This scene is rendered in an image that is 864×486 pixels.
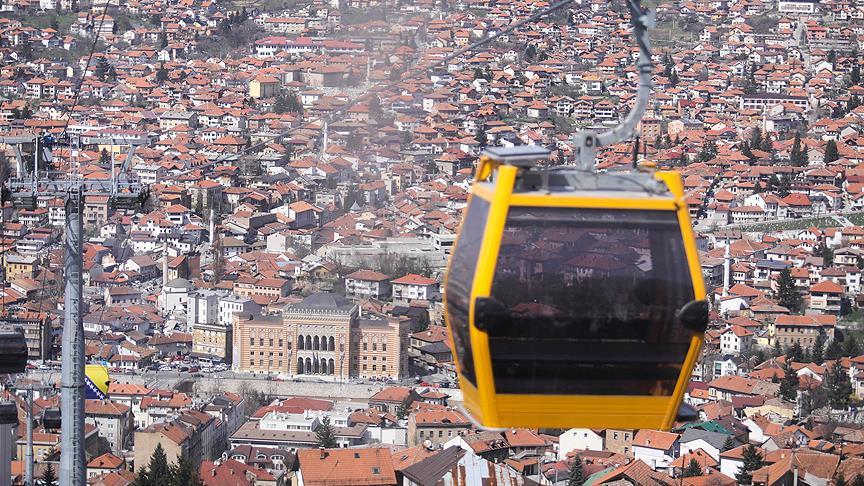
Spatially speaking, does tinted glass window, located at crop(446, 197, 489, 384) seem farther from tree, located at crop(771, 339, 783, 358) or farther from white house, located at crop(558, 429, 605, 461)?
tree, located at crop(771, 339, 783, 358)

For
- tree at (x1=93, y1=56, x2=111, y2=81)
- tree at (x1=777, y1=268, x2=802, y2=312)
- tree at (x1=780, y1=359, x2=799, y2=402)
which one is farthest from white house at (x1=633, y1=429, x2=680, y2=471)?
tree at (x1=93, y1=56, x2=111, y2=81)

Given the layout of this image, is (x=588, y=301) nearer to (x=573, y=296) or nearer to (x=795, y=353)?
(x=573, y=296)

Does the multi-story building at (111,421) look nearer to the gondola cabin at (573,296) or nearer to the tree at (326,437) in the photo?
the tree at (326,437)

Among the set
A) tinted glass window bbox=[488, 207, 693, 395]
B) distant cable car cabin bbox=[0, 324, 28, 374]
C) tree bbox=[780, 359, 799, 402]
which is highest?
tinted glass window bbox=[488, 207, 693, 395]

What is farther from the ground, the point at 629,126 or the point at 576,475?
the point at 629,126

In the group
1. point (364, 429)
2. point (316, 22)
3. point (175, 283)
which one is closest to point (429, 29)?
point (175, 283)

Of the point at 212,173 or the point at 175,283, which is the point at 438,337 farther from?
the point at 212,173

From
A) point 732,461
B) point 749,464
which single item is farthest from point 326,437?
point 749,464
